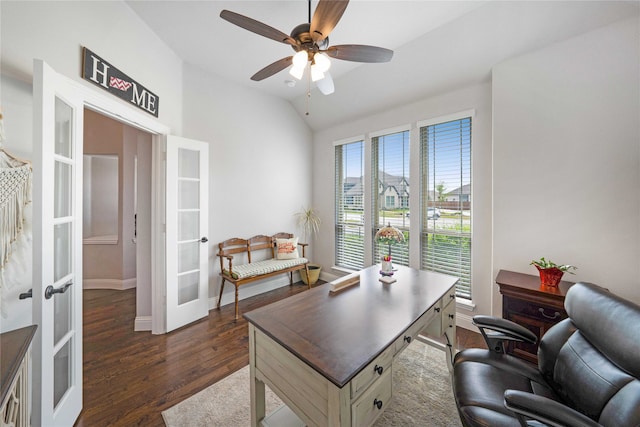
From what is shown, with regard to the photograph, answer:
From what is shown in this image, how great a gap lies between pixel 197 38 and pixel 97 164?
10.8 ft

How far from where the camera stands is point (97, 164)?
432 cm

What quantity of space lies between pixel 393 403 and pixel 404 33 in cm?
342

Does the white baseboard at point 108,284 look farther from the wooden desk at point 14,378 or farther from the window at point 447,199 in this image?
the window at point 447,199

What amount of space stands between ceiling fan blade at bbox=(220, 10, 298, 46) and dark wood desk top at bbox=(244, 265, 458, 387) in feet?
6.02

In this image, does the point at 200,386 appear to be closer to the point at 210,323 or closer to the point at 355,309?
the point at 210,323

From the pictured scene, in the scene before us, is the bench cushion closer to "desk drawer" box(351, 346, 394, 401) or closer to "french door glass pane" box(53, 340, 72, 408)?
"french door glass pane" box(53, 340, 72, 408)

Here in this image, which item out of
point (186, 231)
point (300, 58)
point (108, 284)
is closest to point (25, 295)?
point (186, 231)

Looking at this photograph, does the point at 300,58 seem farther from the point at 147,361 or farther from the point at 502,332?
the point at 147,361

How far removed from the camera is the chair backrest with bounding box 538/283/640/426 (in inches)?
38.7

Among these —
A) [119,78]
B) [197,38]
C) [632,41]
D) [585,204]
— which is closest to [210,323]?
[119,78]

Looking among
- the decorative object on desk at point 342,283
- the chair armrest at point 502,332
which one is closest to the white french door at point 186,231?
the decorative object on desk at point 342,283

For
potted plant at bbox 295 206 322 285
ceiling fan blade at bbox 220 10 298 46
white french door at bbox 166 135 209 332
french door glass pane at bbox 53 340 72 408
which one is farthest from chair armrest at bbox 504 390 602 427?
potted plant at bbox 295 206 322 285

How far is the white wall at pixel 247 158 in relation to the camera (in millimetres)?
3338

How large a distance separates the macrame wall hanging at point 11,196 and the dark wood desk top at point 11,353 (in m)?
0.42
